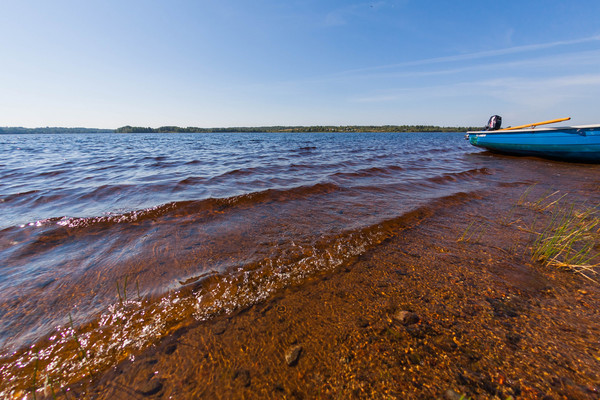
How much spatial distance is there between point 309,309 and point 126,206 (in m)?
6.63

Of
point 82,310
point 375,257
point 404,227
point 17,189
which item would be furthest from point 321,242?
point 17,189

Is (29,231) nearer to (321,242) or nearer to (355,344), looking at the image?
(321,242)

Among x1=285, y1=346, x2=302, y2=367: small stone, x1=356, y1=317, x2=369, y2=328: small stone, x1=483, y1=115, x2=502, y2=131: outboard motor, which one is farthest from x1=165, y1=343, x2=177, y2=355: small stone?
x1=483, y1=115, x2=502, y2=131: outboard motor

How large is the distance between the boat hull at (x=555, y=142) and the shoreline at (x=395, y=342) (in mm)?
15239

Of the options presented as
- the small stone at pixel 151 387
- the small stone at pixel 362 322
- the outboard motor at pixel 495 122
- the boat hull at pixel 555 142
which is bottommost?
the small stone at pixel 151 387

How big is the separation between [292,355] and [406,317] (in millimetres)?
1325

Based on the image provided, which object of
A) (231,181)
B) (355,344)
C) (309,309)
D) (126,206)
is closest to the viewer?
(355,344)

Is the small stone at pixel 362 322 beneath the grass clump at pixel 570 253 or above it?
beneath

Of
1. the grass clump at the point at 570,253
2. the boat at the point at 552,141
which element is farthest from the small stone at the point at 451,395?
the boat at the point at 552,141

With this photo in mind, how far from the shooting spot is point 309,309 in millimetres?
2684

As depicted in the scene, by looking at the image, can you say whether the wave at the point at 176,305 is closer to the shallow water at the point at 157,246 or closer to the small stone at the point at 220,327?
the shallow water at the point at 157,246

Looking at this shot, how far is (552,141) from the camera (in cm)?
1316

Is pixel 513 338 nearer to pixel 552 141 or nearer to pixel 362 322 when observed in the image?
pixel 362 322

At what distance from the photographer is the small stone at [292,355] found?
2.08m
